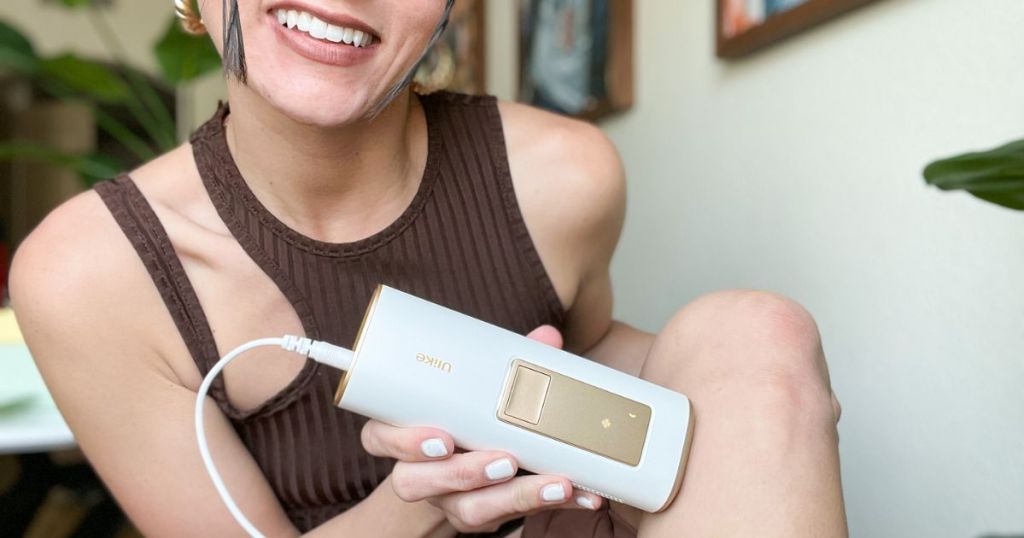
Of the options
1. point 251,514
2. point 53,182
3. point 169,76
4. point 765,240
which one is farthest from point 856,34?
point 53,182

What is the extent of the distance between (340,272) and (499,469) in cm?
30

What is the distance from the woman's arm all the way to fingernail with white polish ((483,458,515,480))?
226 millimetres

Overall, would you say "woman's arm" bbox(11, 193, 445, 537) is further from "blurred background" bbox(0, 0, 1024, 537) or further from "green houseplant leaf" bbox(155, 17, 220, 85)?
"green houseplant leaf" bbox(155, 17, 220, 85)

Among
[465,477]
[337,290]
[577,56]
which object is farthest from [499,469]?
[577,56]

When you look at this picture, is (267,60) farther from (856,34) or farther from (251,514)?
(856,34)

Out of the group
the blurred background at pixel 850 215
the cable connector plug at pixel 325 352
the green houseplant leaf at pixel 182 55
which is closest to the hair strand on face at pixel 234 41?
the cable connector plug at pixel 325 352

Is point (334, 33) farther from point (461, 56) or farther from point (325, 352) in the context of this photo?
point (461, 56)

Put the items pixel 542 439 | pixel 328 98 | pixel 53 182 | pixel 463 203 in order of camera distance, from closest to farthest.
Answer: pixel 542 439 < pixel 328 98 < pixel 463 203 < pixel 53 182

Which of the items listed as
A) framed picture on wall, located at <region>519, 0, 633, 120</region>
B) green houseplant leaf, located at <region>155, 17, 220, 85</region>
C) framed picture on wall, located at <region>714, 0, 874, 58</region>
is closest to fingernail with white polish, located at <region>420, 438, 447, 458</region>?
framed picture on wall, located at <region>714, 0, 874, 58</region>

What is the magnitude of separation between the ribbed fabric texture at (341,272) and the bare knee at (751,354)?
230 mm

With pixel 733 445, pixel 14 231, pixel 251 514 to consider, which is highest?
pixel 733 445

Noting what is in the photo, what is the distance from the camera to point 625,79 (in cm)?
138

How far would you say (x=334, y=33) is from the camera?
65 cm

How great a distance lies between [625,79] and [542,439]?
0.97m
